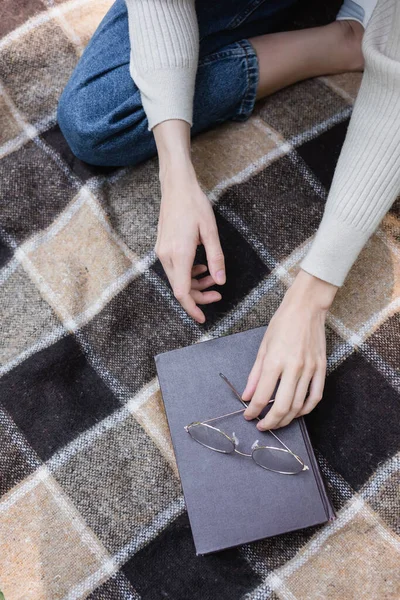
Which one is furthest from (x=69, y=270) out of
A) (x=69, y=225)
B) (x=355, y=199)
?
(x=355, y=199)

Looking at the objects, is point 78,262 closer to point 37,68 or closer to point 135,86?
point 135,86

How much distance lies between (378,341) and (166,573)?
17.4 inches

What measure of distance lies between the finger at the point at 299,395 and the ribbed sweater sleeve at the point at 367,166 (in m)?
0.13

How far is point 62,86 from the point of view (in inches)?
39.2

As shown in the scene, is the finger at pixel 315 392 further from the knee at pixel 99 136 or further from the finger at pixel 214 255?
the knee at pixel 99 136

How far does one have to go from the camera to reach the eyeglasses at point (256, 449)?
0.71 metres

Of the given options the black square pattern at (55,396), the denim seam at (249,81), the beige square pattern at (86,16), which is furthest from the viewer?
the beige square pattern at (86,16)

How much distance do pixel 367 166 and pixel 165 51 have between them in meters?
0.33

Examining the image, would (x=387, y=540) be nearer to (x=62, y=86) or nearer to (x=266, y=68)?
(x=266, y=68)

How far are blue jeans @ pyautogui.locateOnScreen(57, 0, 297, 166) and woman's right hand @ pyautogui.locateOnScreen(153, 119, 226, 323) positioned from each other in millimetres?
89

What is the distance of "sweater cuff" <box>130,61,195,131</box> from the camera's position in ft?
2.57

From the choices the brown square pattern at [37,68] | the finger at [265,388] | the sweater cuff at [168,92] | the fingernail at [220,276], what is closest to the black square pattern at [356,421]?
the finger at [265,388]

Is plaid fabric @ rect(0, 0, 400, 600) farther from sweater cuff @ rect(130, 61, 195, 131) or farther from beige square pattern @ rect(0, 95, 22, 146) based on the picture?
sweater cuff @ rect(130, 61, 195, 131)

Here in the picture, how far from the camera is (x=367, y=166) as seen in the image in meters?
0.71
